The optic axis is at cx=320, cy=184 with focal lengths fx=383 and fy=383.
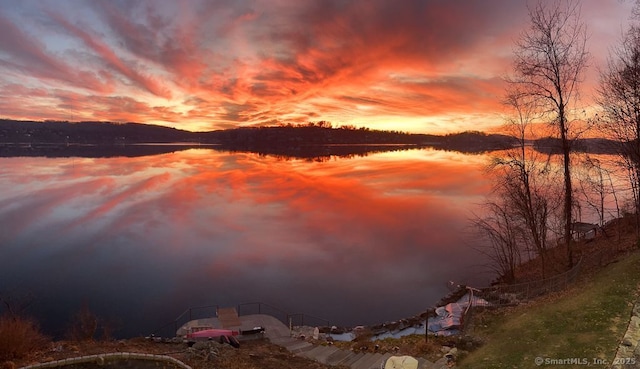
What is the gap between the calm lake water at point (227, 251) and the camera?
114 ft

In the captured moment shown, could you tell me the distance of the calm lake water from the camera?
114 ft

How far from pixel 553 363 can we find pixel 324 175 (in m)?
119

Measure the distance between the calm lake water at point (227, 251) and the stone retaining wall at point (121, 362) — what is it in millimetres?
12053

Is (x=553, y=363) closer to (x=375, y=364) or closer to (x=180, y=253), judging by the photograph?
(x=375, y=364)

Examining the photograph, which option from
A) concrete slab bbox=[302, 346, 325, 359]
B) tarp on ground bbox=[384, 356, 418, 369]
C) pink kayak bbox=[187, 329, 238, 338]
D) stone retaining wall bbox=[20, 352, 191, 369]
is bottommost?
concrete slab bbox=[302, 346, 325, 359]

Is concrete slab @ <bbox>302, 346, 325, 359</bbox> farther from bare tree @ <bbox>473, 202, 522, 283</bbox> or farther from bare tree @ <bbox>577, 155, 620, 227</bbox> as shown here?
bare tree @ <bbox>577, 155, 620, 227</bbox>

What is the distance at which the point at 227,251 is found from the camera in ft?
162

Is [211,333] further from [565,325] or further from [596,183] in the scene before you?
[596,183]

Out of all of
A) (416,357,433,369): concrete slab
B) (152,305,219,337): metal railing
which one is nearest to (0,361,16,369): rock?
(152,305,219,337): metal railing

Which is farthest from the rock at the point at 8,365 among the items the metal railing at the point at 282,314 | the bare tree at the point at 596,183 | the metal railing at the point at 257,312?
the bare tree at the point at 596,183

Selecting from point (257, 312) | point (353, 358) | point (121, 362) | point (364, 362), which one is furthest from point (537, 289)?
point (121, 362)

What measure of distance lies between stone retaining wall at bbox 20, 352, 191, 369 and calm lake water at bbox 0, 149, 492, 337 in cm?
1205

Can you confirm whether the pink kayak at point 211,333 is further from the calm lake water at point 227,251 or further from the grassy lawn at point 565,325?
the grassy lawn at point 565,325

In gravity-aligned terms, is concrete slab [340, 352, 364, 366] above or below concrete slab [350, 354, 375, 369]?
below
